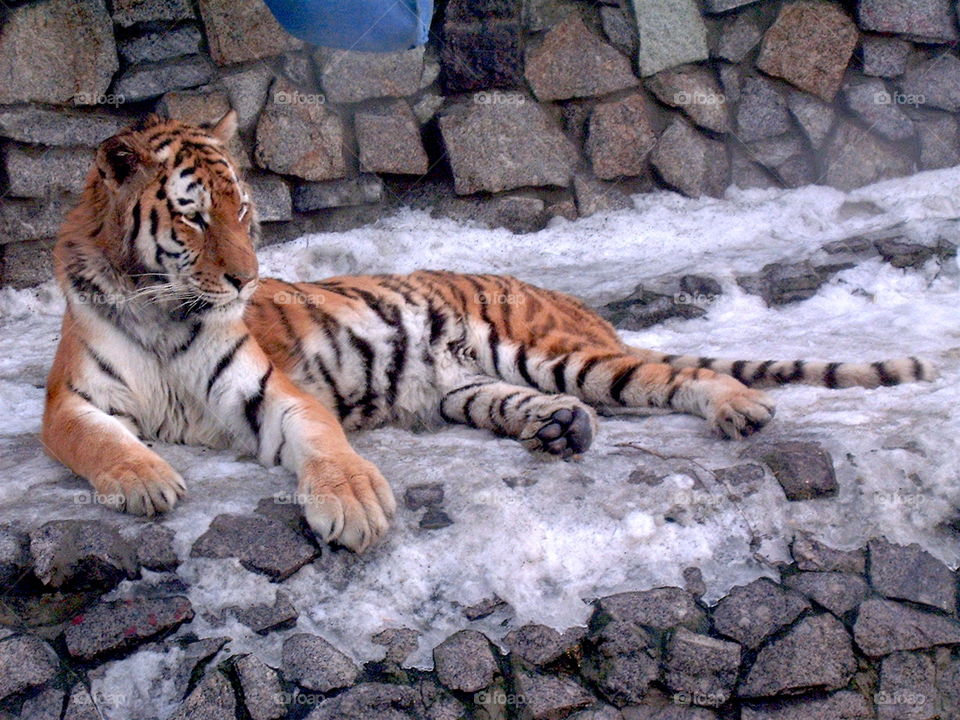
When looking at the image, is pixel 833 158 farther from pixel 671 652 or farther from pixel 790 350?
pixel 671 652

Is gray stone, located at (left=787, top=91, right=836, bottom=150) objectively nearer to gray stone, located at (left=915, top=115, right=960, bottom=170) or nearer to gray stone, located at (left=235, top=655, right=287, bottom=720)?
gray stone, located at (left=915, top=115, right=960, bottom=170)

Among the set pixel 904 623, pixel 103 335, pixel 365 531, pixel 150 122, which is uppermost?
pixel 150 122

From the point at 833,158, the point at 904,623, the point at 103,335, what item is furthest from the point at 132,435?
the point at 833,158

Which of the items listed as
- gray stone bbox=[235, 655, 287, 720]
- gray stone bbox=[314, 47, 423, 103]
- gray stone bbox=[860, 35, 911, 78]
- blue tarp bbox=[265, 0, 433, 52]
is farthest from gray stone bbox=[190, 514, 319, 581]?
gray stone bbox=[860, 35, 911, 78]

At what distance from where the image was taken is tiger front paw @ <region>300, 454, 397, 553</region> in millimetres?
2318

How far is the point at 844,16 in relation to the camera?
546 centimetres

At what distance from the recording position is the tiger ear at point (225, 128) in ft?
10.4

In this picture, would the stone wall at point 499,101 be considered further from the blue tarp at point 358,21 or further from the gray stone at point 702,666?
the gray stone at point 702,666

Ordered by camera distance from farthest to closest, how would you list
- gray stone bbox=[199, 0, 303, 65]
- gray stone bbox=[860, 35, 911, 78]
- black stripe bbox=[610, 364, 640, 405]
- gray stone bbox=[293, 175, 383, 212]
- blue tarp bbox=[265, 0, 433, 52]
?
gray stone bbox=[860, 35, 911, 78] < gray stone bbox=[293, 175, 383, 212] < gray stone bbox=[199, 0, 303, 65] < blue tarp bbox=[265, 0, 433, 52] < black stripe bbox=[610, 364, 640, 405]

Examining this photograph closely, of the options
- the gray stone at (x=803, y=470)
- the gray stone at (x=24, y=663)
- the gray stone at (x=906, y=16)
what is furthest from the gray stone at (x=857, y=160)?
the gray stone at (x=24, y=663)

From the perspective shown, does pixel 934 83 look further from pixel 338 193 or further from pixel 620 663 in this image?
pixel 620 663

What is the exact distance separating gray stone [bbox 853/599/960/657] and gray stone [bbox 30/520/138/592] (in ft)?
5.63

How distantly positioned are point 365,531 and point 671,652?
76cm

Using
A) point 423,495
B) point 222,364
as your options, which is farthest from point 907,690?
point 222,364
